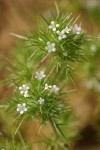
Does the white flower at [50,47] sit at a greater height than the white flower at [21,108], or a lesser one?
greater

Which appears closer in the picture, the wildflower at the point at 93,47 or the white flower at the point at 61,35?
the white flower at the point at 61,35

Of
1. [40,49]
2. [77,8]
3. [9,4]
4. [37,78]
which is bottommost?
[37,78]

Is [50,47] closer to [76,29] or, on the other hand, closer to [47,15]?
[76,29]

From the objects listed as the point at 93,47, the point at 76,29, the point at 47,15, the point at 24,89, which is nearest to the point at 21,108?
the point at 24,89

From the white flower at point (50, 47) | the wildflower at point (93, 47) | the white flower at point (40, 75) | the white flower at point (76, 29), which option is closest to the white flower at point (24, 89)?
the white flower at point (40, 75)

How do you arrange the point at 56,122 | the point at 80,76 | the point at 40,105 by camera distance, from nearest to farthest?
the point at 40,105, the point at 56,122, the point at 80,76

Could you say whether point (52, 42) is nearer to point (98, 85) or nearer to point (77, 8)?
point (98, 85)

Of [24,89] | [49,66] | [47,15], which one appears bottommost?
[24,89]

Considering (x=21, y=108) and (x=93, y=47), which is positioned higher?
(x=93, y=47)

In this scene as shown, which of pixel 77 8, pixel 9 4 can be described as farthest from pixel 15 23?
pixel 77 8

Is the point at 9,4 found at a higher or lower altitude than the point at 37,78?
higher

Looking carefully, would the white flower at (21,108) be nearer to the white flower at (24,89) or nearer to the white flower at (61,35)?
the white flower at (24,89)
